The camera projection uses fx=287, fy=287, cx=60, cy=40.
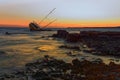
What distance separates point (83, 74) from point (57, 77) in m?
1.83

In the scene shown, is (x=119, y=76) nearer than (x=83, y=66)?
Yes

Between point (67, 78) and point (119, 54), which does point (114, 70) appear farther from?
point (119, 54)

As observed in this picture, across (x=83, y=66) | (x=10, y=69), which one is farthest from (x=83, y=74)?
(x=10, y=69)

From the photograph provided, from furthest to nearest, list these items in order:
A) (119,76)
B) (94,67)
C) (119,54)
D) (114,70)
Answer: (119,54), (94,67), (114,70), (119,76)

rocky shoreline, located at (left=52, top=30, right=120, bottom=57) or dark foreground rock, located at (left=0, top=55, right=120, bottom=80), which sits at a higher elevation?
dark foreground rock, located at (left=0, top=55, right=120, bottom=80)

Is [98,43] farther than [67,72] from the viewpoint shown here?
Yes

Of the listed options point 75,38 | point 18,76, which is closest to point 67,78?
point 18,76

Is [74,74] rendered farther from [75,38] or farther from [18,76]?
[75,38]

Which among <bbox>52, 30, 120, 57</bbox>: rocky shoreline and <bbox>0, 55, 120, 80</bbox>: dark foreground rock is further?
<bbox>52, 30, 120, 57</bbox>: rocky shoreline

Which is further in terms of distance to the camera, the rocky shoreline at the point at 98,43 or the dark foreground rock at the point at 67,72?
the rocky shoreline at the point at 98,43

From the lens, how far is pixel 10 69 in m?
23.0

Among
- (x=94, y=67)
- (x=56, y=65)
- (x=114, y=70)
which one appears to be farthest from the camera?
(x=56, y=65)

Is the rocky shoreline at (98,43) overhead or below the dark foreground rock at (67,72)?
below

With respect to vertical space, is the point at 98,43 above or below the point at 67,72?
below
